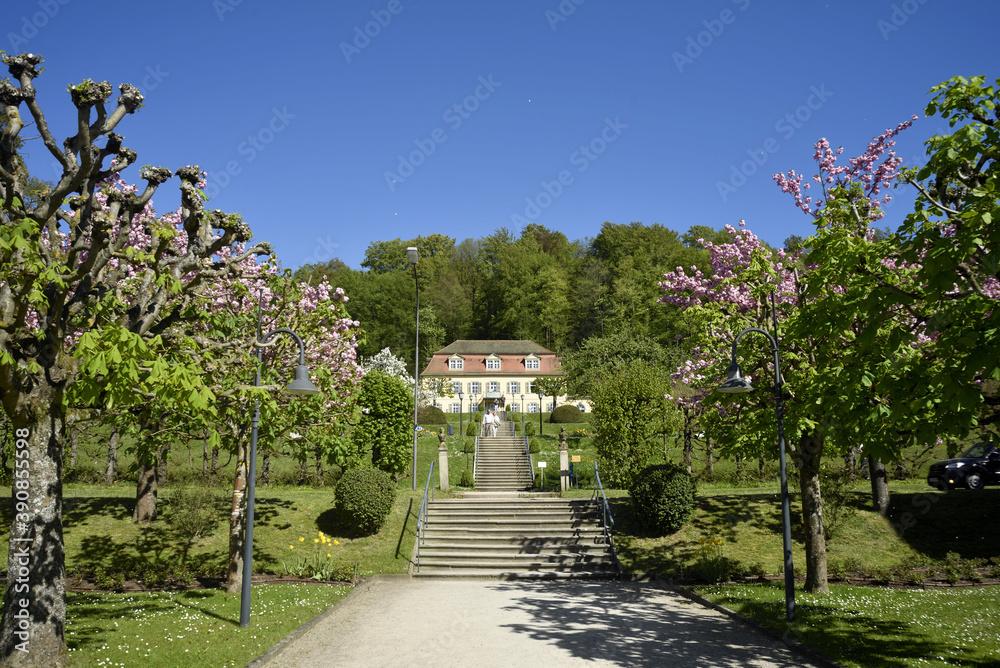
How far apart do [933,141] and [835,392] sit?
3.78 metres

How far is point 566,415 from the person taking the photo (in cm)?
5409

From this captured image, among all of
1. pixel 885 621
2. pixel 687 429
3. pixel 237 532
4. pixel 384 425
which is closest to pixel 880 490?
pixel 687 429

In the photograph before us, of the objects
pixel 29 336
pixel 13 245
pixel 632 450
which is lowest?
pixel 632 450

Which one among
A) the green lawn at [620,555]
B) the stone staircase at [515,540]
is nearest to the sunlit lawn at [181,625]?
the green lawn at [620,555]

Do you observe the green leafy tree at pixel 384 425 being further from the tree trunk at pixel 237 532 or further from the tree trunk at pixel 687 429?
the tree trunk at pixel 687 429

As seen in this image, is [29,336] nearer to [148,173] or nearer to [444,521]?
[148,173]

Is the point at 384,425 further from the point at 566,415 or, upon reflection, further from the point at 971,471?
the point at 566,415

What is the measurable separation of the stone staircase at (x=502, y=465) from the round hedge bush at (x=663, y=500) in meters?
9.06

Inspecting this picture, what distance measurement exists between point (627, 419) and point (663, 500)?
20.1 feet

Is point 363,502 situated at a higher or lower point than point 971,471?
lower

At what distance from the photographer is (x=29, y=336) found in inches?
349

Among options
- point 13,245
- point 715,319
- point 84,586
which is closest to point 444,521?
point 84,586

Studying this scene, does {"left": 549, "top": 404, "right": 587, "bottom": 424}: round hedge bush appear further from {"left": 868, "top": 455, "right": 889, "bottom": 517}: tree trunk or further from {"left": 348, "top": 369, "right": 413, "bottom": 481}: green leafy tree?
{"left": 868, "top": 455, "right": 889, "bottom": 517}: tree trunk

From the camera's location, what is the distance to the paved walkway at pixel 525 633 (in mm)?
10000
